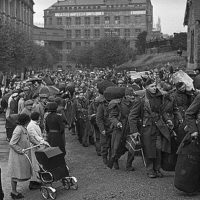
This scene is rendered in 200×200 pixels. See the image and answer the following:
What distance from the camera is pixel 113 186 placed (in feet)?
26.8

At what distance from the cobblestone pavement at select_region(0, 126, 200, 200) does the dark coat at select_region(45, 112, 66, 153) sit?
0.81 metres

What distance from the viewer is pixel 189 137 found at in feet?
23.7

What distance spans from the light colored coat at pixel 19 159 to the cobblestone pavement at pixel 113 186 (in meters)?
0.47

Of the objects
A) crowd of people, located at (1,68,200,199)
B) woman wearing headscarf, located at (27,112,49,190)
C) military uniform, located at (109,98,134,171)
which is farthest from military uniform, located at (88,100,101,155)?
woman wearing headscarf, located at (27,112,49,190)

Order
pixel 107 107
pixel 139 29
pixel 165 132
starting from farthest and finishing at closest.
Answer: pixel 139 29 < pixel 107 107 < pixel 165 132

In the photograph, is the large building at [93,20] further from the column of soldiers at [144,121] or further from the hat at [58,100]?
the column of soldiers at [144,121]

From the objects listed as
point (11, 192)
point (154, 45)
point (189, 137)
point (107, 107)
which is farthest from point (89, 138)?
point (154, 45)

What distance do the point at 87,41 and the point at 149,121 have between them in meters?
115

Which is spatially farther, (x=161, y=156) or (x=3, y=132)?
(x=3, y=132)

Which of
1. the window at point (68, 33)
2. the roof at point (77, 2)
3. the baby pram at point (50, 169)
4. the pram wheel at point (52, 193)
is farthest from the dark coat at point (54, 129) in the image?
the roof at point (77, 2)

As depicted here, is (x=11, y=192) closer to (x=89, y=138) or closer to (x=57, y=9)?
(x=89, y=138)

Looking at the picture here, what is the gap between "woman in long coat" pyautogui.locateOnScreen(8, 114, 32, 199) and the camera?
28.5ft

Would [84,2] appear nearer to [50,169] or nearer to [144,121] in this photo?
[144,121]

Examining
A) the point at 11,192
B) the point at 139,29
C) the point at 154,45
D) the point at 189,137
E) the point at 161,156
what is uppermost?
the point at 139,29
